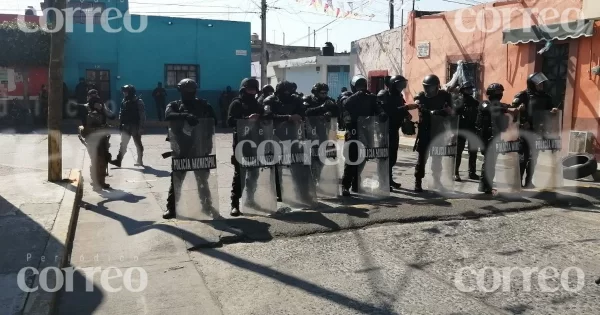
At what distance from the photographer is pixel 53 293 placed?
3.91 metres

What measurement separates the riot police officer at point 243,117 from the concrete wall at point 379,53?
39.7ft

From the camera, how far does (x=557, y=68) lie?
38.3 feet

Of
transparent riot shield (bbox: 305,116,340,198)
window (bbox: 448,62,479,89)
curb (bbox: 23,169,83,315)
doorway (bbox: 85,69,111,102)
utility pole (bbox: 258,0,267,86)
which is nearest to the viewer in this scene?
curb (bbox: 23,169,83,315)

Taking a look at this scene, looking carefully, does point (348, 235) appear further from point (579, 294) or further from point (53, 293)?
point (53, 293)

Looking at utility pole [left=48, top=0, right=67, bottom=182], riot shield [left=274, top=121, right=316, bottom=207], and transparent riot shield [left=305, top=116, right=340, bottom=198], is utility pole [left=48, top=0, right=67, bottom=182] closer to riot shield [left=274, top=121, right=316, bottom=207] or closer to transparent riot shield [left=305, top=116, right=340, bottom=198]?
riot shield [left=274, top=121, right=316, bottom=207]

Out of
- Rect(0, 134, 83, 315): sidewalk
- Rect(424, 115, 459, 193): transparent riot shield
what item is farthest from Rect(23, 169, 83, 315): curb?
Rect(424, 115, 459, 193): transparent riot shield

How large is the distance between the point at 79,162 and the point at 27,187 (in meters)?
3.96

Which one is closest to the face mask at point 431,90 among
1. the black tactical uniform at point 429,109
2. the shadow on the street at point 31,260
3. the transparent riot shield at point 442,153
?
the black tactical uniform at point 429,109

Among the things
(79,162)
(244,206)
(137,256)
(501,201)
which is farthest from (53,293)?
(79,162)

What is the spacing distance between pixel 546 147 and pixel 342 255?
435 centimetres

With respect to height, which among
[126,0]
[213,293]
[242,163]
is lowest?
[213,293]

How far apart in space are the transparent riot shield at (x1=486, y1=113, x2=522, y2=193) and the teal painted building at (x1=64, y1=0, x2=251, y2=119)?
1836cm

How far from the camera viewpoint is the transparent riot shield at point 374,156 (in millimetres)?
7199

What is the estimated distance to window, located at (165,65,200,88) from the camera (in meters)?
23.6
